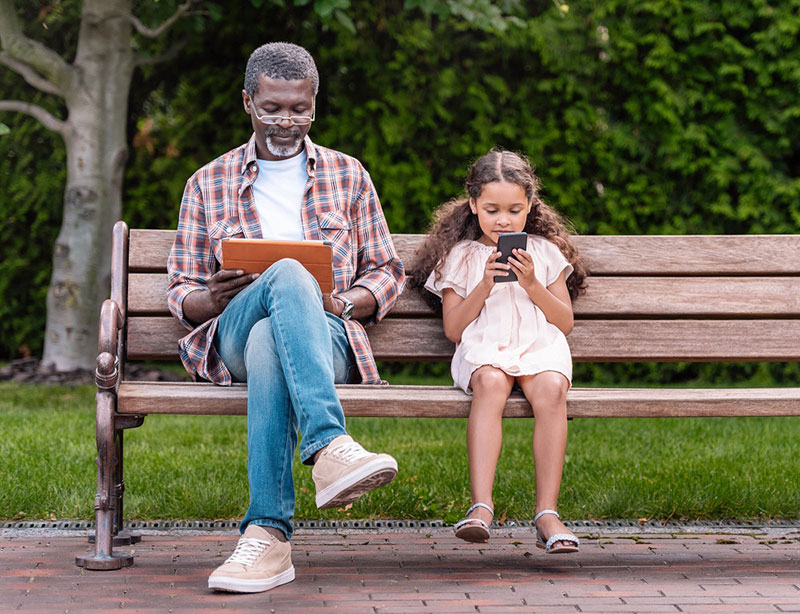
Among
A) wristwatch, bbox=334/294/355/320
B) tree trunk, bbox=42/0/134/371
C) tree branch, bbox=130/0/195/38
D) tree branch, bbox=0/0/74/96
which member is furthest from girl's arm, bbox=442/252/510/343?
tree branch, bbox=0/0/74/96

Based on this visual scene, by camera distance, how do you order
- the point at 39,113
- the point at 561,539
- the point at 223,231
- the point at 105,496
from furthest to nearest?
the point at 39,113 → the point at 223,231 → the point at 105,496 → the point at 561,539

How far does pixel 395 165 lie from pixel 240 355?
13.8 ft

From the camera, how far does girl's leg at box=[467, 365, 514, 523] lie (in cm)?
308

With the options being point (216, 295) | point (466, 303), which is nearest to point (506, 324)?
point (466, 303)

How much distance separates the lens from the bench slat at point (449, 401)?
3.07 meters

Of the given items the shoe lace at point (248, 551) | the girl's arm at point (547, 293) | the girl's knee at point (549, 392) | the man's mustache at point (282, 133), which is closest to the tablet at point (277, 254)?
the man's mustache at point (282, 133)

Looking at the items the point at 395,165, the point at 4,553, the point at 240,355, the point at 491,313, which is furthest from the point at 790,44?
the point at 4,553

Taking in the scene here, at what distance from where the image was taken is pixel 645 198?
6980 mm

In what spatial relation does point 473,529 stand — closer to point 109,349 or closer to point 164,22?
point 109,349

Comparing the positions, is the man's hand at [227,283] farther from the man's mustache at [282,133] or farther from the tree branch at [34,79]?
the tree branch at [34,79]

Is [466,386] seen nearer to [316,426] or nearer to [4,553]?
[316,426]

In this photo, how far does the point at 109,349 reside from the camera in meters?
3.12

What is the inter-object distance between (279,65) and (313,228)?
547 millimetres

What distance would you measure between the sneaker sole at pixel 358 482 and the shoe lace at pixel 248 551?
21 centimetres
